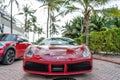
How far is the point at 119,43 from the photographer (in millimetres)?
11086

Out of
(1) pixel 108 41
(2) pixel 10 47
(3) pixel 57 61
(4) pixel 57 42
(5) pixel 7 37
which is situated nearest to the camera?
(3) pixel 57 61

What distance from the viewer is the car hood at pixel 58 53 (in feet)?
15.9

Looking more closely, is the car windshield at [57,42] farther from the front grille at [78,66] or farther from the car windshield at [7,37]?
the car windshield at [7,37]

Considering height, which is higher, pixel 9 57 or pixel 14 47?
pixel 14 47

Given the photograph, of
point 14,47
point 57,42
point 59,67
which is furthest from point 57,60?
point 14,47

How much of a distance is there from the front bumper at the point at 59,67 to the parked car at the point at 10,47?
2608 mm

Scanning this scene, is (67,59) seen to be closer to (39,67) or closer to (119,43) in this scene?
(39,67)

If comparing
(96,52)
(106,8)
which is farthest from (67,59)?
(106,8)

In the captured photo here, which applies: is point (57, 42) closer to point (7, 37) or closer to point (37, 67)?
point (37, 67)

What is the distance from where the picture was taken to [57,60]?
478 cm

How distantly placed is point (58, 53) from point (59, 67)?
383mm

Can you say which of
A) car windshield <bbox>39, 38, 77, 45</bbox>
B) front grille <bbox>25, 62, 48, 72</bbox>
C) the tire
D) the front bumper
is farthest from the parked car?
the front bumper

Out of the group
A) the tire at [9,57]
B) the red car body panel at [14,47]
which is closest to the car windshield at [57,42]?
the red car body panel at [14,47]

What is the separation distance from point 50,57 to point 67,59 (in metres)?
0.44
